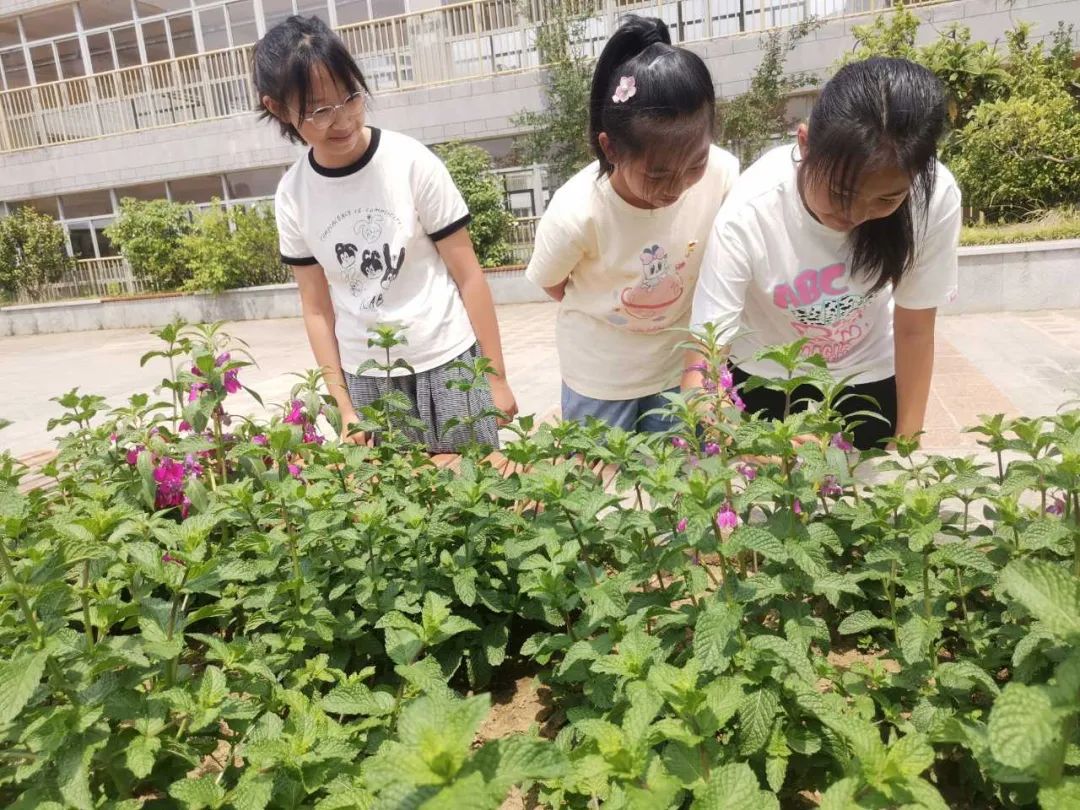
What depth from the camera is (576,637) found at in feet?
5.00

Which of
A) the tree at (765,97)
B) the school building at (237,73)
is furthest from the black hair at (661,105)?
the school building at (237,73)

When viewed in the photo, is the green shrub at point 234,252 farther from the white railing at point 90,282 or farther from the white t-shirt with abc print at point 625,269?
the white t-shirt with abc print at point 625,269

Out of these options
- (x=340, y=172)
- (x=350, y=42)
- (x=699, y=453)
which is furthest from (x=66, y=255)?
(x=699, y=453)

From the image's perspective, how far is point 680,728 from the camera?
1.11 m

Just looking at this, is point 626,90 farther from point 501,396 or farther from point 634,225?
point 501,396

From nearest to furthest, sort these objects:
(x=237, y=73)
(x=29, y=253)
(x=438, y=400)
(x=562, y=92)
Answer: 1. (x=438, y=400)
2. (x=562, y=92)
3. (x=29, y=253)
4. (x=237, y=73)

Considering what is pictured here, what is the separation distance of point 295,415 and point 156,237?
12.8 meters

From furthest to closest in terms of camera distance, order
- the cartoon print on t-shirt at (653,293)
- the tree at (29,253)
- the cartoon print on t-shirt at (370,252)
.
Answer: the tree at (29,253)
the cartoon print on t-shirt at (370,252)
the cartoon print on t-shirt at (653,293)

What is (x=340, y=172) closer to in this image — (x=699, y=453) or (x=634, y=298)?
(x=634, y=298)

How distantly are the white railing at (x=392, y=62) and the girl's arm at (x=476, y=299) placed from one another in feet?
36.9

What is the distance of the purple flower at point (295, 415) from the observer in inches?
84.4

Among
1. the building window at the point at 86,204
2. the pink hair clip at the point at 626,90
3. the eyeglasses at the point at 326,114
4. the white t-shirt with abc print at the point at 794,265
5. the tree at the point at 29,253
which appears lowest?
the tree at the point at 29,253

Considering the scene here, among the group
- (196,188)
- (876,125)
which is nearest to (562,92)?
(196,188)

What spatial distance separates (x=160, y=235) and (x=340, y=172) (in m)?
12.5
